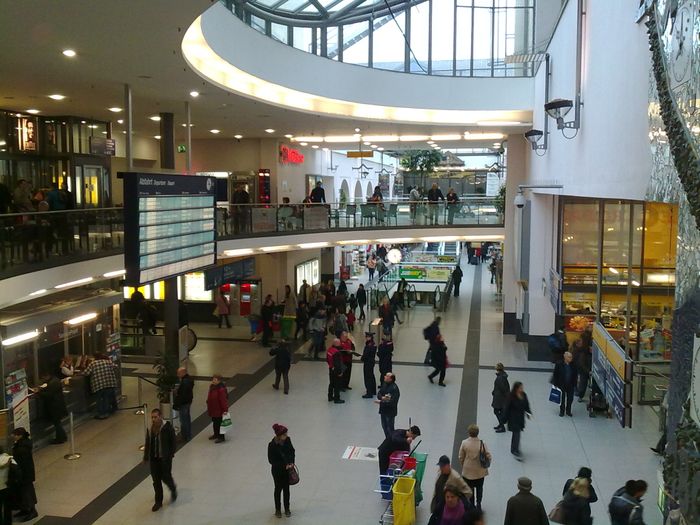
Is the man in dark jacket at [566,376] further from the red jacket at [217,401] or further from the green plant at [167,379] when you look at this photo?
the green plant at [167,379]

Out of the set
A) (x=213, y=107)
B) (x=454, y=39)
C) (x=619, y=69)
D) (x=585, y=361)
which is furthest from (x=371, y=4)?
(x=619, y=69)

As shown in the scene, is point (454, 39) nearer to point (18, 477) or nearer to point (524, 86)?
point (524, 86)

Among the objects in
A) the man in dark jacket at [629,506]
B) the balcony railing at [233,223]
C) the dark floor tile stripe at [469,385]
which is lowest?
the dark floor tile stripe at [469,385]

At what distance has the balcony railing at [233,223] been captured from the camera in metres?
9.75

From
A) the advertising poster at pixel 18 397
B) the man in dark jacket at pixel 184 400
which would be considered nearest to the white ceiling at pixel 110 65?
the advertising poster at pixel 18 397

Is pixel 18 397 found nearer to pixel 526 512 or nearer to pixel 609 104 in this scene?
pixel 526 512

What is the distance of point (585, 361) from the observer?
13.9 meters

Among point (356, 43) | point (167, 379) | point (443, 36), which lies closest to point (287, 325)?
point (167, 379)

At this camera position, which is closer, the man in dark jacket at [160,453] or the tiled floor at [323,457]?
the man in dark jacket at [160,453]

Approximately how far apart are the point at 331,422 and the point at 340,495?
3.33 m

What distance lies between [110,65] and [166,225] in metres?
2.80

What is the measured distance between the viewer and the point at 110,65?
11.2m

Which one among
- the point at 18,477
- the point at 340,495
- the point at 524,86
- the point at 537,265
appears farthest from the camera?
the point at 524,86

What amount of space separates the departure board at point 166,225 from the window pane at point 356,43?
9567 mm
